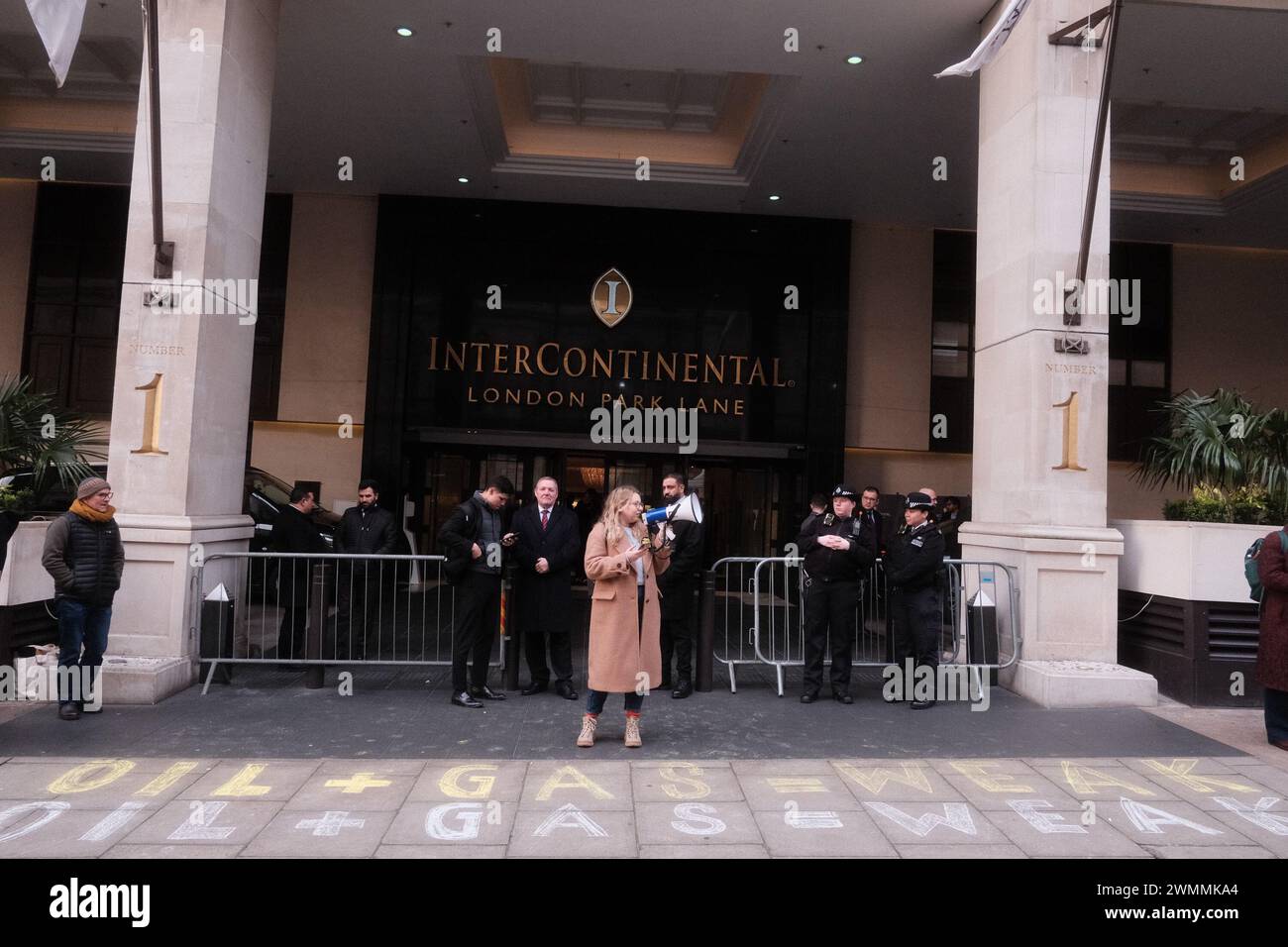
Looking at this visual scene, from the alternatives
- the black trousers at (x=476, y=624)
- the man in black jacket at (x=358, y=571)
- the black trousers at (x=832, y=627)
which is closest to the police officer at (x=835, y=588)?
the black trousers at (x=832, y=627)

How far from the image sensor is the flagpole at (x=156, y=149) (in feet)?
23.0

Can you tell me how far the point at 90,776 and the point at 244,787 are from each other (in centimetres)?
103

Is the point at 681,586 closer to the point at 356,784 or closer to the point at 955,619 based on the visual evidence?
the point at 955,619

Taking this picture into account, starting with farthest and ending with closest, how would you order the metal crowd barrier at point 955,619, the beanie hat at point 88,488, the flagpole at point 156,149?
the metal crowd barrier at point 955,619 < the flagpole at point 156,149 < the beanie hat at point 88,488

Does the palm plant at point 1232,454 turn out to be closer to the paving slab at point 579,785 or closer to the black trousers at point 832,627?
the black trousers at point 832,627

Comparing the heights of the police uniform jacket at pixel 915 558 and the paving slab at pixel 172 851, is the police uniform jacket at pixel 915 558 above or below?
above

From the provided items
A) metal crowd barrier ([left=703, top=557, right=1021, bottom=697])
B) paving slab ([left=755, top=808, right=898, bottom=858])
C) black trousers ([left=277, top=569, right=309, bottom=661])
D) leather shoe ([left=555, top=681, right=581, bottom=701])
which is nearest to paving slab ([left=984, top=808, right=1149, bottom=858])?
paving slab ([left=755, top=808, right=898, bottom=858])

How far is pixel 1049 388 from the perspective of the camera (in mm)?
8031

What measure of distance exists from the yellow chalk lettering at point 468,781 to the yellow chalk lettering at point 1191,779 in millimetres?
4527

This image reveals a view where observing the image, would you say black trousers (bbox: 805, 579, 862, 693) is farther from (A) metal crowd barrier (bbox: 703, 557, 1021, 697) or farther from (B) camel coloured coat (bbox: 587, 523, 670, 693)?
(B) camel coloured coat (bbox: 587, 523, 670, 693)

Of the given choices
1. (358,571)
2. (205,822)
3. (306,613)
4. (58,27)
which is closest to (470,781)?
(205,822)

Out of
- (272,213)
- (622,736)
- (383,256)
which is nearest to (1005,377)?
(622,736)

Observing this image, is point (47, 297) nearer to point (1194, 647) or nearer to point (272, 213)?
point (272, 213)

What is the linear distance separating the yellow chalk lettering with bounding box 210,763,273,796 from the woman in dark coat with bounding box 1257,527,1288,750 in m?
7.21
